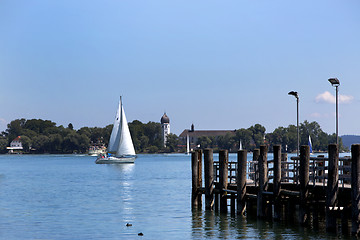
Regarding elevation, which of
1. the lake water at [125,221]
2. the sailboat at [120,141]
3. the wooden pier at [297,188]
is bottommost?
the lake water at [125,221]

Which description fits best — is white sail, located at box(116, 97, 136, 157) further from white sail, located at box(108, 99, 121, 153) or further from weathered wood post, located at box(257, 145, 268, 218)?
weathered wood post, located at box(257, 145, 268, 218)

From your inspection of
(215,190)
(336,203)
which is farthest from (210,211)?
(336,203)

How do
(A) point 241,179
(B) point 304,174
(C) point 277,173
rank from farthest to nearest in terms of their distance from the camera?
(A) point 241,179
(C) point 277,173
(B) point 304,174


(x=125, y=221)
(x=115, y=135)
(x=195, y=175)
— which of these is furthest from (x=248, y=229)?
(x=115, y=135)

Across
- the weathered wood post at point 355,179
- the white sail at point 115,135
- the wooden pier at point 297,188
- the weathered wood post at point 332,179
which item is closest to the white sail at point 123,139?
the white sail at point 115,135

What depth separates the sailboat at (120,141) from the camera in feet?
398

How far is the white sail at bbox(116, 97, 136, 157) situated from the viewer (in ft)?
398

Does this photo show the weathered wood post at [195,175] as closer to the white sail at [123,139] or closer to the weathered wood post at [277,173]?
the weathered wood post at [277,173]

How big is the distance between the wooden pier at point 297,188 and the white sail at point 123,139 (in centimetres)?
8749

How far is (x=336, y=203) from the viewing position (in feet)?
75.6

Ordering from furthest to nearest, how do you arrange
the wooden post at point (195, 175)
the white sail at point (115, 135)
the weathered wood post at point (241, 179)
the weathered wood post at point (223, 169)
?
the white sail at point (115, 135), the wooden post at point (195, 175), the weathered wood post at point (223, 169), the weathered wood post at point (241, 179)

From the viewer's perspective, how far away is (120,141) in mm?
124125

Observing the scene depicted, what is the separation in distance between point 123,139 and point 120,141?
96 cm

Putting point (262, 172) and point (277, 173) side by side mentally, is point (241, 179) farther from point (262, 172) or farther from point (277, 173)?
point (277, 173)
